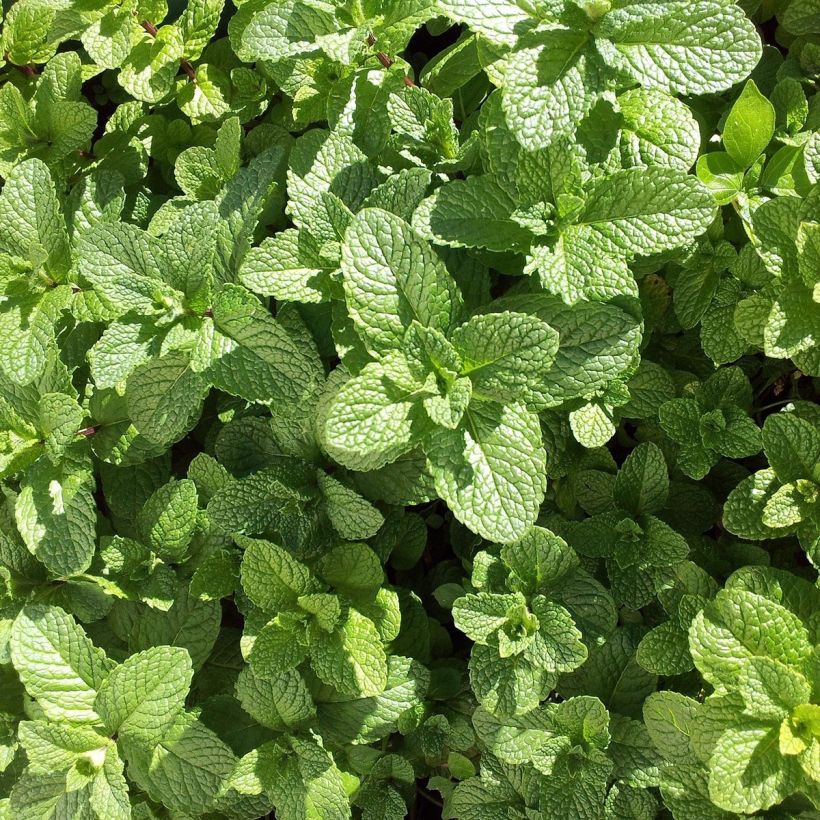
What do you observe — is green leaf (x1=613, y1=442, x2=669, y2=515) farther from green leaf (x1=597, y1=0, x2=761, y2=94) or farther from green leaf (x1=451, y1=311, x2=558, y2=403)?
green leaf (x1=597, y1=0, x2=761, y2=94)

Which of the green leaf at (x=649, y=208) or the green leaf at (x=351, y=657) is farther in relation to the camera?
the green leaf at (x=351, y=657)

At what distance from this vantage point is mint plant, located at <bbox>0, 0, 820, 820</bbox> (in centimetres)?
121

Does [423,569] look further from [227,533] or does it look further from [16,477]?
[16,477]

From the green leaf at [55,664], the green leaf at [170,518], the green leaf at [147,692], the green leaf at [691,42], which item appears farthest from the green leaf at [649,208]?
the green leaf at [55,664]

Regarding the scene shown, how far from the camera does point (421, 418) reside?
48.5 inches

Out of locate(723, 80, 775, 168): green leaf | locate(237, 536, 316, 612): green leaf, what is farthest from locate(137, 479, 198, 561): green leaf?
locate(723, 80, 775, 168): green leaf

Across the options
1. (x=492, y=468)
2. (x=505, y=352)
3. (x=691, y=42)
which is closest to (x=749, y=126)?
(x=691, y=42)

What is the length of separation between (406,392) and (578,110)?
1.56 feet

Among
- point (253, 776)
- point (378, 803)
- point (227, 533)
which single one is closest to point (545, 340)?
point (227, 533)

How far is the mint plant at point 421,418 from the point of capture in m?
1.21

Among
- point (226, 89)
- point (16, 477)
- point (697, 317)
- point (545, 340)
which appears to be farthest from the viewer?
point (226, 89)

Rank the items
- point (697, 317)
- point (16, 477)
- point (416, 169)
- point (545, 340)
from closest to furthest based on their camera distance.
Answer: point (545, 340) < point (416, 169) < point (697, 317) < point (16, 477)

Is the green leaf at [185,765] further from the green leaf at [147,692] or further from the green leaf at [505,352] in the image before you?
the green leaf at [505,352]

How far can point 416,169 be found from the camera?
1349 mm
